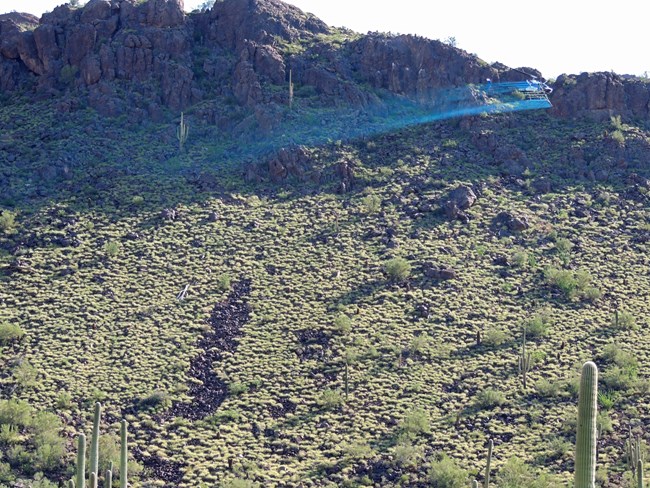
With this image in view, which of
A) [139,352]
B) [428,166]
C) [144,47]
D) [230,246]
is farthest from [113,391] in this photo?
[144,47]

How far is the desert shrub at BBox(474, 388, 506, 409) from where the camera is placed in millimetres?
36000

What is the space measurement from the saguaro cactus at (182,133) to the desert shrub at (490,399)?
868 inches

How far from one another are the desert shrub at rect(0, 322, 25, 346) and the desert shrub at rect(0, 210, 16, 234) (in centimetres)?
746

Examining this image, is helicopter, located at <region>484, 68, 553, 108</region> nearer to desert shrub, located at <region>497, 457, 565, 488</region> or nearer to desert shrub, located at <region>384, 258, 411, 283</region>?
desert shrub, located at <region>384, 258, 411, 283</region>

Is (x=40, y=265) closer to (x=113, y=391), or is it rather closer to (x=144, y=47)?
(x=113, y=391)

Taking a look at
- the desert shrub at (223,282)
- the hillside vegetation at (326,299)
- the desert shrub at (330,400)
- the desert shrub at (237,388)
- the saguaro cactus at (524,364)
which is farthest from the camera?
the desert shrub at (223,282)

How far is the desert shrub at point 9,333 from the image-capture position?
1519 inches

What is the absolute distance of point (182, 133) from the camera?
52562 mm

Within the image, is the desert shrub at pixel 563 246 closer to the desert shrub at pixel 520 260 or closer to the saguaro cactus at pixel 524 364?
the desert shrub at pixel 520 260

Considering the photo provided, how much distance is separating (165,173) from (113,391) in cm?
1636

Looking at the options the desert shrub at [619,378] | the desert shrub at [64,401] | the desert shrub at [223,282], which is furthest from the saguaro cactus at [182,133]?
the desert shrub at [619,378]

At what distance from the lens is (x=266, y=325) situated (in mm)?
40781

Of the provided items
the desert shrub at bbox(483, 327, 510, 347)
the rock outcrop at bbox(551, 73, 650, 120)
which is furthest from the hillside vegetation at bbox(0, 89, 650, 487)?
the rock outcrop at bbox(551, 73, 650, 120)

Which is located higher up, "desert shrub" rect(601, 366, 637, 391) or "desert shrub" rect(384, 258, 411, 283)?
"desert shrub" rect(384, 258, 411, 283)
